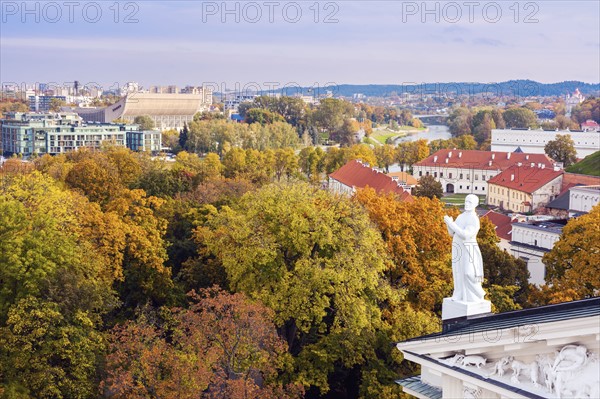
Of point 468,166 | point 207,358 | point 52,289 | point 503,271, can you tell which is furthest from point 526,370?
point 468,166

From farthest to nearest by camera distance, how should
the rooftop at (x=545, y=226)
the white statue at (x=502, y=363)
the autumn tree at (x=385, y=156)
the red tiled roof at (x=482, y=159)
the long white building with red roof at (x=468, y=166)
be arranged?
the autumn tree at (x=385, y=156) → the long white building with red roof at (x=468, y=166) → the red tiled roof at (x=482, y=159) → the rooftop at (x=545, y=226) → the white statue at (x=502, y=363)

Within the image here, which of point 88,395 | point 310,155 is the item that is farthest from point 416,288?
point 310,155

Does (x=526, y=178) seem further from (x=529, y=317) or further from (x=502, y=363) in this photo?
(x=502, y=363)

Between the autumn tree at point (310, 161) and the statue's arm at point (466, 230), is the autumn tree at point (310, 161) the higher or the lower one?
the lower one

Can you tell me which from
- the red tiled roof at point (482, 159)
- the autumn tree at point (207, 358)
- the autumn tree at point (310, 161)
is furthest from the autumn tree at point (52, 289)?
the red tiled roof at point (482, 159)

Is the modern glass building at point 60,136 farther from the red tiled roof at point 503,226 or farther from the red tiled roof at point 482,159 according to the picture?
the red tiled roof at point 503,226

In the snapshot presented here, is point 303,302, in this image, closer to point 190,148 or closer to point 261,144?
point 261,144
